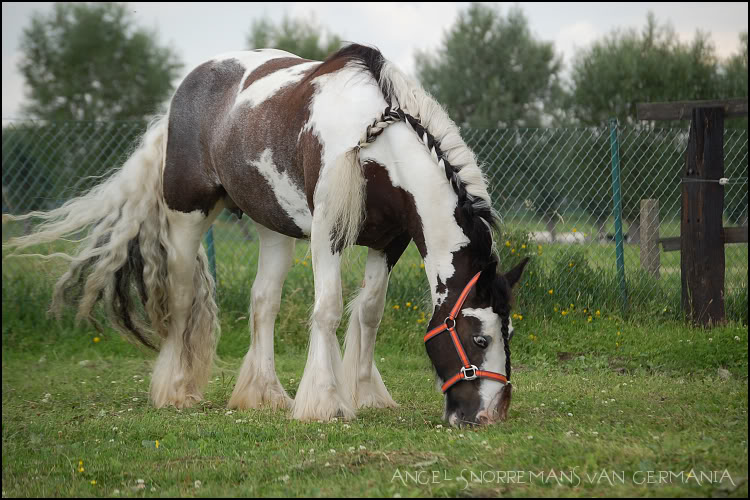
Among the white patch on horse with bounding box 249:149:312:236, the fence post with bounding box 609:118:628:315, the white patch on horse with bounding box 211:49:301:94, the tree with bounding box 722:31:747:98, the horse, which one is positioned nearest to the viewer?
the horse

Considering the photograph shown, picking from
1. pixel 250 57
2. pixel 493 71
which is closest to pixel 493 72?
pixel 493 71

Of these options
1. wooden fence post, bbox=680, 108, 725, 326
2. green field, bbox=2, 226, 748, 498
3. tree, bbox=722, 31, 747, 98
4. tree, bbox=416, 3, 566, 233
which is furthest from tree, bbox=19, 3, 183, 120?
wooden fence post, bbox=680, 108, 725, 326

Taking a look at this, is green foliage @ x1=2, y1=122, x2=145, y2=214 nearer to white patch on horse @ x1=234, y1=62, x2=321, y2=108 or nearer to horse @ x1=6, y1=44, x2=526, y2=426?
horse @ x1=6, y1=44, x2=526, y2=426

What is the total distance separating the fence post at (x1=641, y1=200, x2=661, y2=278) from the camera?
23.3ft

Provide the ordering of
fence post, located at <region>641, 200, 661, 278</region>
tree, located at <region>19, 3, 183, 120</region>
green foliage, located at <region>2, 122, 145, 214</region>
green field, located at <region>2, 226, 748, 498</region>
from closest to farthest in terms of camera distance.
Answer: green field, located at <region>2, 226, 748, 498</region>, fence post, located at <region>641, 200, 661, 278</region>, green foliage, located at <region>2, 122, 145, 214</region>, tree, located at <region>19, 3, 183, 120</region>

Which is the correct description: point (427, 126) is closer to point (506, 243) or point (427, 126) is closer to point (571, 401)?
point (571, 401)

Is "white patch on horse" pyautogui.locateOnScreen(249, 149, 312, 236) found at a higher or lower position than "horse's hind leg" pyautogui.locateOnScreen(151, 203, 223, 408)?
higher

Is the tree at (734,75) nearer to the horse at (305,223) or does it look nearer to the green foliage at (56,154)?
the green foliage at (56,154)

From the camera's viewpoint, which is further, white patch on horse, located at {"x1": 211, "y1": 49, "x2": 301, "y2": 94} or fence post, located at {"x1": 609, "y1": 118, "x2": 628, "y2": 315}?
fence post, located at {"x1": 609, "y1": 118, "x2": 628, "y2": 315}

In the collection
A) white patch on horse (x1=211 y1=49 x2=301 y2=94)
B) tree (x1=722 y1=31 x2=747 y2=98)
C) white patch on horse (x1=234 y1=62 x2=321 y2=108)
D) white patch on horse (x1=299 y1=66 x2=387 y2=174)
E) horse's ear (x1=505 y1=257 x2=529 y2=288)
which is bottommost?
horse's ear (x1=505 y1=257 x2=529 y2=288)

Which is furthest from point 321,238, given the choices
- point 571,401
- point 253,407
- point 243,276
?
point 243,276

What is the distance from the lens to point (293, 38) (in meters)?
34.4

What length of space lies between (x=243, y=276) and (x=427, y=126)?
420 centimetres

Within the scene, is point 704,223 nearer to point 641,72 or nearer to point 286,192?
point 286,192
